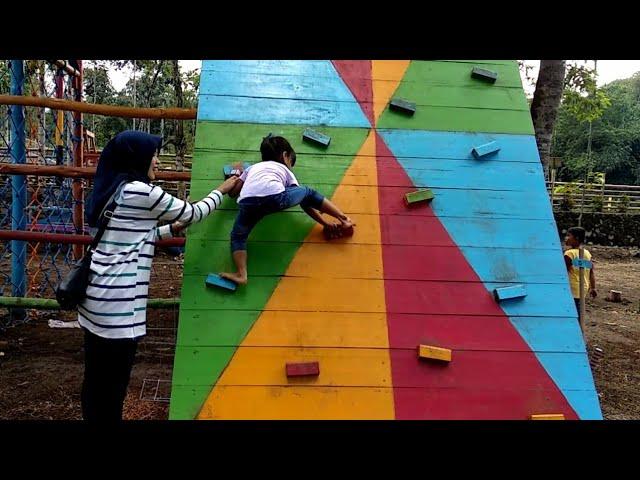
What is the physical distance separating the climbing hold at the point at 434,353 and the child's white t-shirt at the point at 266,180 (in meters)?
1.17

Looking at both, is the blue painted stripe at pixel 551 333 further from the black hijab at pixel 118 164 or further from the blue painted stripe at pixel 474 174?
the black hijab at pixel 118 164

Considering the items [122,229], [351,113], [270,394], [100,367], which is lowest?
[270,394]

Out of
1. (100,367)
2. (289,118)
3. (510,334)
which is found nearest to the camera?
(100,367)

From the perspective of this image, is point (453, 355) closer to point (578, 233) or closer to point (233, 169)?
point (233, 169)

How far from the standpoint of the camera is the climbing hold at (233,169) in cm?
331

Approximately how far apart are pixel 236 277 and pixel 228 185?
1.80ft

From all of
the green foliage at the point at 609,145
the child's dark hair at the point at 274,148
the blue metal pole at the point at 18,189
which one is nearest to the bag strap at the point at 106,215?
the child's dark hair at the point at 274,148

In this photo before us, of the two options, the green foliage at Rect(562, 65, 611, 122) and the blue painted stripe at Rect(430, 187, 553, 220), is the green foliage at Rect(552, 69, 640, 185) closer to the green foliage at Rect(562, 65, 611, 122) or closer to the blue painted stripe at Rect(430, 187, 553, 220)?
the green foliage at Rect(562, 65, 611, 122)
